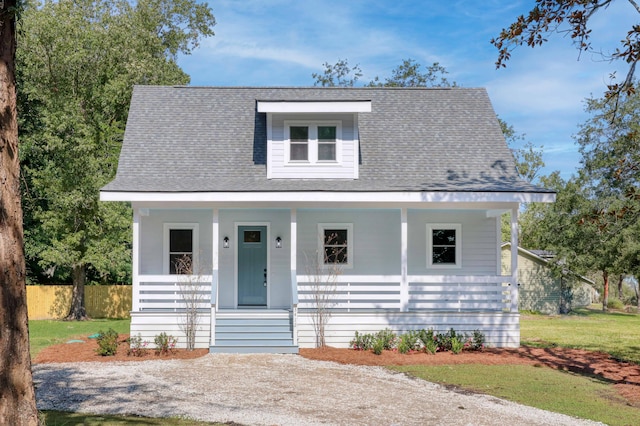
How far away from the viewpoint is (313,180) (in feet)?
55.6

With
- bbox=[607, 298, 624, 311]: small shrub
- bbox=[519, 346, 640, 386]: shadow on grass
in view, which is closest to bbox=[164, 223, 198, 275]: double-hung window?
bbox=[519, 346, 640, 386]: shadow on grass

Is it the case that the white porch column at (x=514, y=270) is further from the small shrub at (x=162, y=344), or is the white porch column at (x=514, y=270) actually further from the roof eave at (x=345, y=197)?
the small shrub at (x=162, y=344)

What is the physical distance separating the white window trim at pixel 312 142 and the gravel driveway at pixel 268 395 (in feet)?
18.9

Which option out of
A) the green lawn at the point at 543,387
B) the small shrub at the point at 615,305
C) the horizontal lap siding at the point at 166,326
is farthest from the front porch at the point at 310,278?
the small shrub at the point at 615,305

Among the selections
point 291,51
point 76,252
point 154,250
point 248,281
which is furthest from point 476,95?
point 76,252

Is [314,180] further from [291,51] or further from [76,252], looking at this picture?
[76,252]

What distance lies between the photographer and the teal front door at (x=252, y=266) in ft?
57.4

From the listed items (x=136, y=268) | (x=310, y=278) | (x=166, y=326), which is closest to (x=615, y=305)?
(x=310, y=278)

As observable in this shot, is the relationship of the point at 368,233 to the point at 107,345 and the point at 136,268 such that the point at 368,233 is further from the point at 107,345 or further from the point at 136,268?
the point at 107,345

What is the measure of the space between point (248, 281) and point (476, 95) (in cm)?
889

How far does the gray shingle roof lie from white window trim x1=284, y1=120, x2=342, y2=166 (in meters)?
0.57

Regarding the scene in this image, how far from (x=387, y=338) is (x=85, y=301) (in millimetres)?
15460

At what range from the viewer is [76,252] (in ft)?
76.0

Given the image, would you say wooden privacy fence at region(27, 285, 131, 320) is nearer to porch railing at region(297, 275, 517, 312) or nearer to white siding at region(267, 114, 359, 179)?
white siding at region(267, 114, 359, 179)
